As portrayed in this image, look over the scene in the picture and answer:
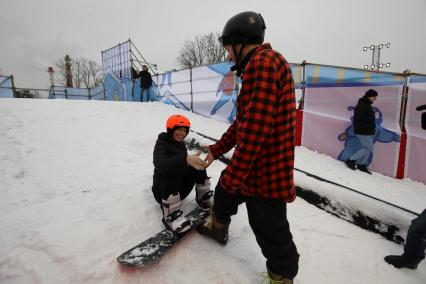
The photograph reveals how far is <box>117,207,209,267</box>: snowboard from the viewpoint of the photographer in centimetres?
186

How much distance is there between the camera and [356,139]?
17.1ft

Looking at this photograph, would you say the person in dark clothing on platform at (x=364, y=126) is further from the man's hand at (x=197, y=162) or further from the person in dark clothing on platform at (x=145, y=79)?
the person in dark clothing on platform at (x=145, y=79)

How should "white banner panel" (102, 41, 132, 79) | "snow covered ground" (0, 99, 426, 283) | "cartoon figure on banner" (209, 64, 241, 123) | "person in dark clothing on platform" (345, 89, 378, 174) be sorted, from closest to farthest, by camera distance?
"snow covered ground" (0, 99, 426, 283) < "person in dark clothing on platform" (345, 89, 378, 174) < "cartoon figure on banner" (209, 64, 241, 123) < "white banner panel" (102, 41, 132, 79)

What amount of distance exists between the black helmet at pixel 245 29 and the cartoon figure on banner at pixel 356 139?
180 inches

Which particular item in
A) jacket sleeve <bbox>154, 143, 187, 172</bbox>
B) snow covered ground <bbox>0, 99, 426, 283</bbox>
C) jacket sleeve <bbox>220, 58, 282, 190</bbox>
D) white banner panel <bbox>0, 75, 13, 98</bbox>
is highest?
white banner panel <bbox>0, 75, 13, 98</bbox>

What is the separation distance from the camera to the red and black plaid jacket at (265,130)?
1258 millimetres

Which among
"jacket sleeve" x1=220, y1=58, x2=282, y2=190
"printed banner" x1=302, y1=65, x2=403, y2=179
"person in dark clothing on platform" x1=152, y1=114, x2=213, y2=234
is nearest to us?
"jacket sleeve" x1=220, y1=58, x2=282, y2=190

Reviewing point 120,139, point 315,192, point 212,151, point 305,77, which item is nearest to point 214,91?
point 305,77

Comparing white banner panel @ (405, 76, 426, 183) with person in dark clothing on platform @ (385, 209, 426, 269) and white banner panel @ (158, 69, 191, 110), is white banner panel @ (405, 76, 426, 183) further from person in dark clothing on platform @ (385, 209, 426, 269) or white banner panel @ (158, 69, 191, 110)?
white banner panel @ (158, 69, 191, 110)

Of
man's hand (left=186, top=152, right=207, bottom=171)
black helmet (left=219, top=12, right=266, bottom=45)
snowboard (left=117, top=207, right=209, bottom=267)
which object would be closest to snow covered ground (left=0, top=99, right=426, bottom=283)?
snowboard (left=117, top=207, right=209, bottom=267)

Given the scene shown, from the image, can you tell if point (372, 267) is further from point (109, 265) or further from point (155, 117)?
point (155, 117)

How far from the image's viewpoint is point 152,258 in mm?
1908

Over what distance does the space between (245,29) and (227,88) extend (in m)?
6.24

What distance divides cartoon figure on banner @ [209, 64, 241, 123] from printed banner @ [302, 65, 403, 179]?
224 cm
